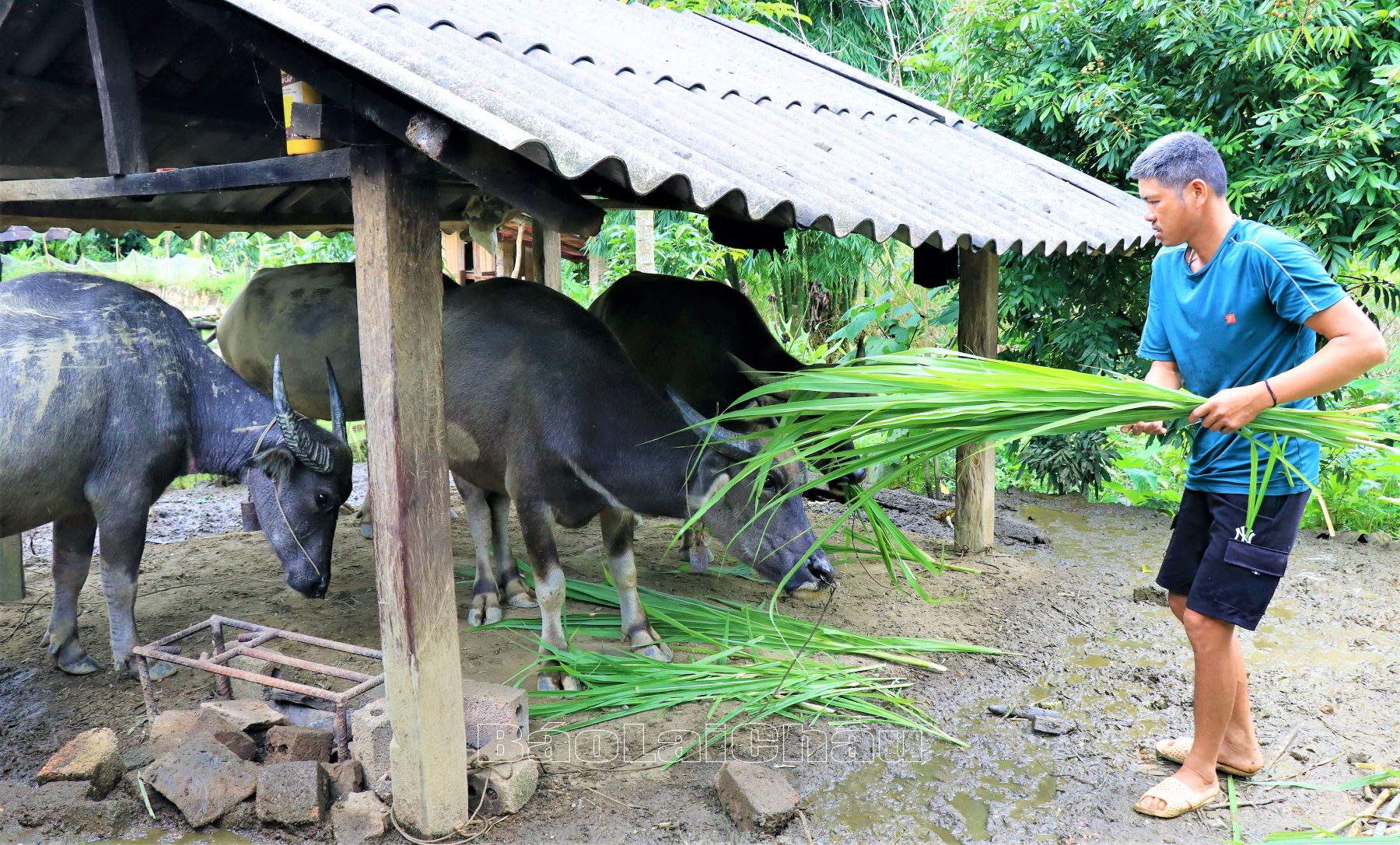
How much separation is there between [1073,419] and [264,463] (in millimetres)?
3434

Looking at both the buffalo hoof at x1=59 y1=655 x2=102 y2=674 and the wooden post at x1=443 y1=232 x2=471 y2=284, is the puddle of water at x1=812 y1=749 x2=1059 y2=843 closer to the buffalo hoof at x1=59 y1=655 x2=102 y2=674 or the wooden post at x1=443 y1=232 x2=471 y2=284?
the buffalo hoof at x1=59 y1=655 x2=102 y2=674

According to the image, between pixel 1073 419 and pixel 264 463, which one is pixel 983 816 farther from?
pixel 264 463

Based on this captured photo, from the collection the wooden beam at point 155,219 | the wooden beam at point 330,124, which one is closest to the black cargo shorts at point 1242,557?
the wooden beam at point 330,124

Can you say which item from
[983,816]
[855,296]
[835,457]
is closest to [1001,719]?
[983,816]

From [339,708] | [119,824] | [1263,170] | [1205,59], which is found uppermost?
[1205,59]

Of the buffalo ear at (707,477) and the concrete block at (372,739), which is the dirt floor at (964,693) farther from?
the buffalo ear at (707,477)

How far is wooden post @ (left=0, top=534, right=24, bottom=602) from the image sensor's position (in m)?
5.71

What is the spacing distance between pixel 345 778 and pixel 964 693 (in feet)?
8.51

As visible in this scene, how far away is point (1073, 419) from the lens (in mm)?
2900

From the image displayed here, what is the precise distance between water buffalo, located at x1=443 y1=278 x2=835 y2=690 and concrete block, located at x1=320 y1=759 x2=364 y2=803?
922mm

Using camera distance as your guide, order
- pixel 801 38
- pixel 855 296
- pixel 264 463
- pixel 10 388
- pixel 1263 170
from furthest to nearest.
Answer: pixel 801 38 → pixel 855 296 → pixel 1263 170 → pixel 264 463 → pixel 10 388

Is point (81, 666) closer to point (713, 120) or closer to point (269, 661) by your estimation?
point (269, 661)

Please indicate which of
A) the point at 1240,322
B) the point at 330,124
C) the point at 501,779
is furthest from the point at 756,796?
the point at 330,124

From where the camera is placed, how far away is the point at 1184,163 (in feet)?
9.62
